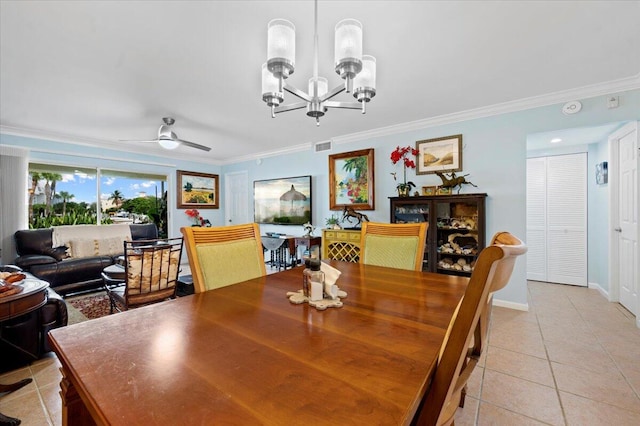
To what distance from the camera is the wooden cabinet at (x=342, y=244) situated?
4051 millimetres

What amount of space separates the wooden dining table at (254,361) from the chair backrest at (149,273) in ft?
5.24

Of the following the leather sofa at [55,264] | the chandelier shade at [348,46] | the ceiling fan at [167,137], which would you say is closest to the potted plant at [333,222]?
the ceiling fan at [167,137]

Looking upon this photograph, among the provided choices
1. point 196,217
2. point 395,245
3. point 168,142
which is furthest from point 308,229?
point 395,245

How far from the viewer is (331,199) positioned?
4754 millimetres

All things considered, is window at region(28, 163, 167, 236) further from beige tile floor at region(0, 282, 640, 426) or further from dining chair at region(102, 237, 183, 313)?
beige tile floor at region(0, 282, 640, 426)

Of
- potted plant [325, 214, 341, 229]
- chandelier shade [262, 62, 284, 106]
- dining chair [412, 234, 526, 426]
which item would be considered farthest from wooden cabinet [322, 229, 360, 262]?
dining chair [412, 234, 526, 426]

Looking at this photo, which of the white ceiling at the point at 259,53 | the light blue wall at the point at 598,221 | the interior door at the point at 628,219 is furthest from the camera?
the light blue wall at the point at 598,221

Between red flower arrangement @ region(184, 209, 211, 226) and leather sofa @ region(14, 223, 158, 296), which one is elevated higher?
red flower arrangement @ region(184, 209, 211, 226)

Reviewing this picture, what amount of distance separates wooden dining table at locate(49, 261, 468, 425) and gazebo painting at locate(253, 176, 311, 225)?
395cm

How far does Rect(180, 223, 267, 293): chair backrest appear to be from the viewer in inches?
57.9

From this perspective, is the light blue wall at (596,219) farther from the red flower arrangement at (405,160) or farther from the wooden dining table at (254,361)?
the wooden dining table at (254,361)

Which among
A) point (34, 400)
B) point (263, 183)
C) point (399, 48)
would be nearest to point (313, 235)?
point (263, 183)

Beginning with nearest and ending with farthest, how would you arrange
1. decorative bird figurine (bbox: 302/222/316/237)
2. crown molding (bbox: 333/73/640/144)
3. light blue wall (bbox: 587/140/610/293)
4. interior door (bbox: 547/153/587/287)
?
crown molding (bbox: 333/73/640/144)
light blue wall (bbox: 587/140/610/293)
interior door (bbox: 547/153/587/287)
decorative bird figurine (bbox: 302/222/316/237)

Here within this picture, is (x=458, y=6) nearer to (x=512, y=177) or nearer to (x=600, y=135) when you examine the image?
(x=512, y=177)
